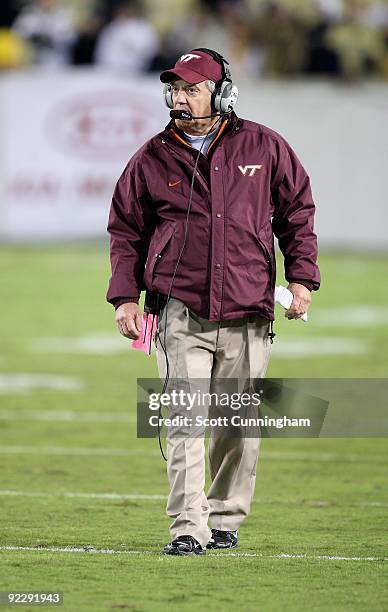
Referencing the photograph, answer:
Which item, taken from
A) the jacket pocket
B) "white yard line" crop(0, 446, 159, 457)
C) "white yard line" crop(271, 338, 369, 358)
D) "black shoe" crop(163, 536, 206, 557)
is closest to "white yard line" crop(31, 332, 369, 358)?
"white yard line" crop(271, 338, 369, 358)

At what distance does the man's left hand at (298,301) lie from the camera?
7.04 m

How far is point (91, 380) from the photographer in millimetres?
13852

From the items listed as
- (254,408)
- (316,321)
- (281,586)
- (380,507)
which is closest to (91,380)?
(316,321)

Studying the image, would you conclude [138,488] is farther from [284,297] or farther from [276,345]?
[276,345]

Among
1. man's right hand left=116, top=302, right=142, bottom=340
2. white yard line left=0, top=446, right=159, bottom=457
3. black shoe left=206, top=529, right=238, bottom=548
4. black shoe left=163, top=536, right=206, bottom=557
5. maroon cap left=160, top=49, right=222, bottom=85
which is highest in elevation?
maroon cap left=160, top=49, right=222, bottom=85

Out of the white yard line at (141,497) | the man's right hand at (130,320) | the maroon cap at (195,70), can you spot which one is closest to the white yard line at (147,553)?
the man's right hand at (130,320)

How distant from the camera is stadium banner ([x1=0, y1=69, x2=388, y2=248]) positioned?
2091 cm

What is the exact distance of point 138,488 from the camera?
9.10 meters

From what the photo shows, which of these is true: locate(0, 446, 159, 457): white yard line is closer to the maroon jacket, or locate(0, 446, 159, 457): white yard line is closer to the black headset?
the maroon jacket

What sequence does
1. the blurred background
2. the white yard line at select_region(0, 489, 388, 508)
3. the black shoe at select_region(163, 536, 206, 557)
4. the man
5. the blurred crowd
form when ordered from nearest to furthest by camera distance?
the black shoe at select_region(163, 536, 206, 557)
the man
the white yard line at select_region(0, 489, 388, 508)
the blurred background
the blurred crowd

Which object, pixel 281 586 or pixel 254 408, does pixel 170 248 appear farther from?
pixel 281 586

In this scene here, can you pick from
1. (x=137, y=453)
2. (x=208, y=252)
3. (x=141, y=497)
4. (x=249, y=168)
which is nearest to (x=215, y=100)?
(x=249, y=168)

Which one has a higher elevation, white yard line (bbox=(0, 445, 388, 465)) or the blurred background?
white yard line (bbox=(0, 445, 388, 465))

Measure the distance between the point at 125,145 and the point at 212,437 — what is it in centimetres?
1400
